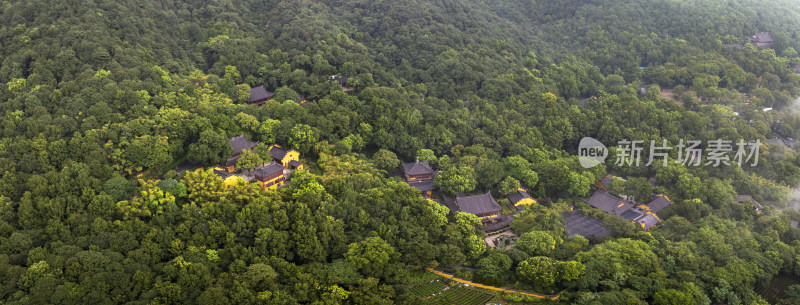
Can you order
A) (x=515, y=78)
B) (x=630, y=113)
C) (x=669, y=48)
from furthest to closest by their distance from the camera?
1. (x=669, y=48)
2. (x=515, y=78)
3. (x=630, y=113)

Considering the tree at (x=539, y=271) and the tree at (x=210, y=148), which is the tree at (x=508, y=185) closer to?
the tree at (x=539, y=271)

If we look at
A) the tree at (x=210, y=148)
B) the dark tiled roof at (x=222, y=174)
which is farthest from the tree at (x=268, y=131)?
the dark tiled roof at (x=222, y=174)

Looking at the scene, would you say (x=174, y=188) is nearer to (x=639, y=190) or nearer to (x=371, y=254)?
(x=371, y=254)

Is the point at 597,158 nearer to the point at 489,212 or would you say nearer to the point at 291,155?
the point at 489,212

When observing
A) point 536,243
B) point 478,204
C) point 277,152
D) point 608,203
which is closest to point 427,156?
point 478,204

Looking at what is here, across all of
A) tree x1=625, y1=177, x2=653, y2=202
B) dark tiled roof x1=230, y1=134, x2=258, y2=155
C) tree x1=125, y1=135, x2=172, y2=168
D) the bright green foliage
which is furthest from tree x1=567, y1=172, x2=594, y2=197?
tree x1=125, y1=135, x2=172, y2=168

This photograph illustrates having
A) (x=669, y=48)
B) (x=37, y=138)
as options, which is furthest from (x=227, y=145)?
(x=669, y=48)
